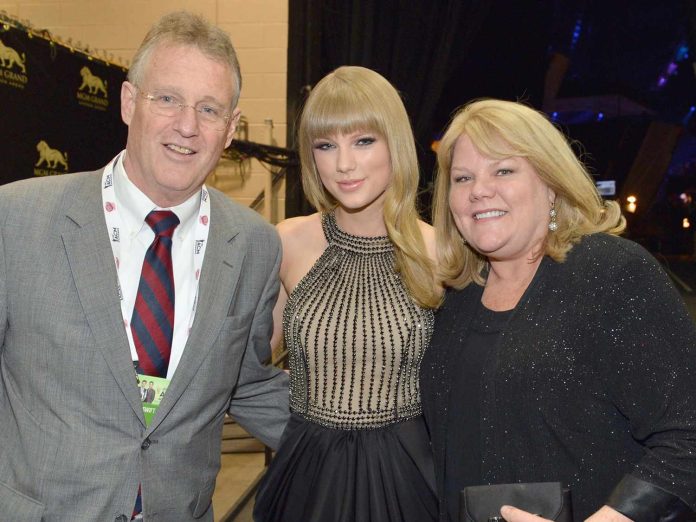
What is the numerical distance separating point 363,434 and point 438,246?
0.58 metres

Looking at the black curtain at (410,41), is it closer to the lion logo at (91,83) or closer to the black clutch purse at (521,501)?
the lion logo at (91,83)

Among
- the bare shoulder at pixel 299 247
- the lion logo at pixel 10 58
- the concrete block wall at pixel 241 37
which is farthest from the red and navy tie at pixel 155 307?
the concrete block wall at pixel 241 37

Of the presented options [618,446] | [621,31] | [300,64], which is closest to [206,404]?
[618,446]

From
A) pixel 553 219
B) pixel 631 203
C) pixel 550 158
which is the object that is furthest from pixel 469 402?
pixel 631 203

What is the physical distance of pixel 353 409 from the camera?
6.48 ft

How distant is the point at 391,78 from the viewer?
533 cm

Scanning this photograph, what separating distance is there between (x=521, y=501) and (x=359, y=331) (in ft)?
2.64

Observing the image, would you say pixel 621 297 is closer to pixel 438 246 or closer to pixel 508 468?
pixel 508 468

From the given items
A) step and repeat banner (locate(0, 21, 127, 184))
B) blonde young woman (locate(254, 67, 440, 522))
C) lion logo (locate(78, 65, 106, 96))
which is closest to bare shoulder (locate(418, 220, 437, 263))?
blonde young woman (locate(254, 67, 440, 522))

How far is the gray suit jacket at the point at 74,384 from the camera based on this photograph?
54.7 inches

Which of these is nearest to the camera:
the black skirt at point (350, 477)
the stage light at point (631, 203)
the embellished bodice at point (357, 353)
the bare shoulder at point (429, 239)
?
the black skirt at point (350, 477)

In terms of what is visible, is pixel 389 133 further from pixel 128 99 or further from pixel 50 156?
pixel 50 156

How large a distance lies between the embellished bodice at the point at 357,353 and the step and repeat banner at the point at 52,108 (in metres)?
1.65

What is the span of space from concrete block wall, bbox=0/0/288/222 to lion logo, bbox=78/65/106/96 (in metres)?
1.57
